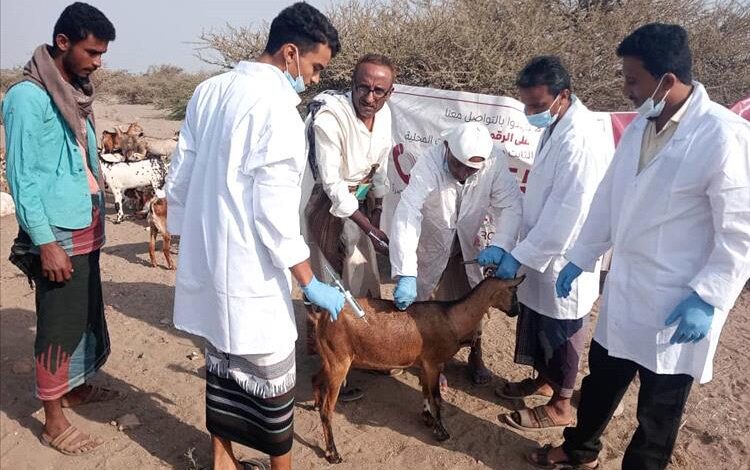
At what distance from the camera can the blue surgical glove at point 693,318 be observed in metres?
2.33

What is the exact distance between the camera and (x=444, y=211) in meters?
3.63

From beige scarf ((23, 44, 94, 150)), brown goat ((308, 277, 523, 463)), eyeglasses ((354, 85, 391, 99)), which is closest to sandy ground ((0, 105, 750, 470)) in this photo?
brown goat ((308, 277, 523, 463))

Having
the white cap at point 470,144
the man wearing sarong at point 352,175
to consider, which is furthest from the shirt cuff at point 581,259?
the man wearing sarong at point 352,175

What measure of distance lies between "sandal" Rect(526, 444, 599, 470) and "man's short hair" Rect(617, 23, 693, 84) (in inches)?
88.5

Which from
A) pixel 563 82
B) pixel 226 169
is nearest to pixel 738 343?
pixel 563 82

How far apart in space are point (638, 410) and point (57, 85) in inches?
138

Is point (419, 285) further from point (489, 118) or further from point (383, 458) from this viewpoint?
point (489, 118)

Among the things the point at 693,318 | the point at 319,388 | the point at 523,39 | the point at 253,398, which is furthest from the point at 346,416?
the point at 523,39

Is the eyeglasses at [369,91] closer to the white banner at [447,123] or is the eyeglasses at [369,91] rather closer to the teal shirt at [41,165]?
the teal shirt at [41,165]

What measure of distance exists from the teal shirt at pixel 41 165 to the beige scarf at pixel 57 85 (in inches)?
1.8

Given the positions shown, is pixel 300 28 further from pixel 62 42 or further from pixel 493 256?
pixel 493 256

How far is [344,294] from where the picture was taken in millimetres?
2816

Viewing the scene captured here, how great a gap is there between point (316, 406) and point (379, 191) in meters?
1.60

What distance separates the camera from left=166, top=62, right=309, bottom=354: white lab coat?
2.24 metres
